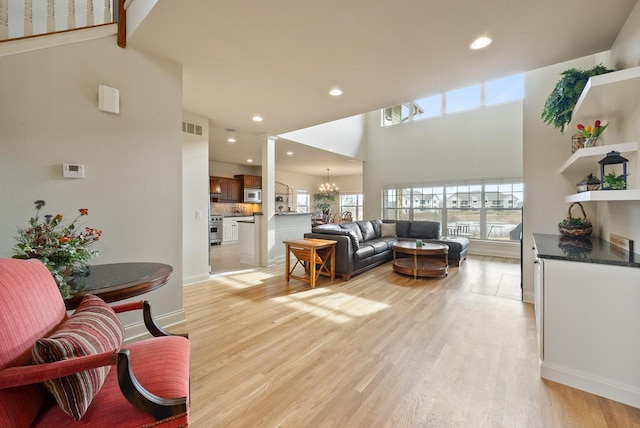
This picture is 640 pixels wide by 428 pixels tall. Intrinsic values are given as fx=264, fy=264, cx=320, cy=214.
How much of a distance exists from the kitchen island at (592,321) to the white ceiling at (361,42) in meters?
1.75

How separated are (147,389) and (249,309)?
6.91 ft

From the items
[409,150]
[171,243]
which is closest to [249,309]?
[171,243]

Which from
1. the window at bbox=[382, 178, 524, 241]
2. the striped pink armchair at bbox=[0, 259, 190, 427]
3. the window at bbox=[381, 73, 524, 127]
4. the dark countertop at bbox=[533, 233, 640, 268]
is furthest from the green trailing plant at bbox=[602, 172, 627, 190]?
the window at bbox=[382, 178, 524, 241]

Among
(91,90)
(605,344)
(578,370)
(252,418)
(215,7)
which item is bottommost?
(252,418)

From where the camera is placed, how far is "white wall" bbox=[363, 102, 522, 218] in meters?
6.37

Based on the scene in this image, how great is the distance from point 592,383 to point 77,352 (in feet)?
9.11

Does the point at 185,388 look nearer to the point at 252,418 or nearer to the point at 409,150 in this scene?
the point at 252,418

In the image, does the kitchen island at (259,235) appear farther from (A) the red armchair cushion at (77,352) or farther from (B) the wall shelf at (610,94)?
(B) the wall shelf at (610,94)

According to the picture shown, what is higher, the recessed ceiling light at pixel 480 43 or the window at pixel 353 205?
the recessed ceiling light at pixel 480 43

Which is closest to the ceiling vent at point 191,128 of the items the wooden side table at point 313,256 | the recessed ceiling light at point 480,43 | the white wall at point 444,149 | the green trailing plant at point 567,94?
the wooden side table at point 313,256

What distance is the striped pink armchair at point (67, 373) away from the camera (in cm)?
87

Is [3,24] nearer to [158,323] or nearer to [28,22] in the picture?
[28,22]

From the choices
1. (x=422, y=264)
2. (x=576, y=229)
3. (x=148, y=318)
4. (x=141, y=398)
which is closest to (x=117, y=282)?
(x=148, y=318)

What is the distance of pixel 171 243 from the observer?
267cm
